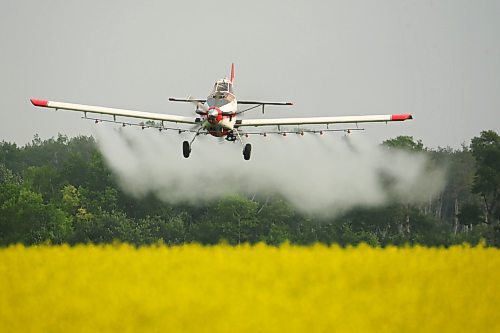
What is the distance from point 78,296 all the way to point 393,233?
89185mm

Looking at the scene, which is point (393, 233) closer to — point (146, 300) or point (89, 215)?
point (89, 215)

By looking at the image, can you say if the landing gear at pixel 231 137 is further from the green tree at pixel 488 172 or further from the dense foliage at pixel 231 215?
the green tree at pixel 488 172

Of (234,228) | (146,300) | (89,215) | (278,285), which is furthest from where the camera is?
(89,215)

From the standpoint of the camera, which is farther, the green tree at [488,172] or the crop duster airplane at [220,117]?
the green tree at [488,172]

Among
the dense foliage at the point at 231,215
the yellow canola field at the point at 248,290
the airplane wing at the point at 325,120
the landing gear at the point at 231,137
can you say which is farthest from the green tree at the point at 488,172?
the yellow canola field at the point at 248,290

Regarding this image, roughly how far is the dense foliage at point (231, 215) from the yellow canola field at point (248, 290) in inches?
2039

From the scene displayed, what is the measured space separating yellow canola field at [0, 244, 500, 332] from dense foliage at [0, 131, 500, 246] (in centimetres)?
5178

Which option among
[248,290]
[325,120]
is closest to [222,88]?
[325,120]

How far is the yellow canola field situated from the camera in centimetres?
1778

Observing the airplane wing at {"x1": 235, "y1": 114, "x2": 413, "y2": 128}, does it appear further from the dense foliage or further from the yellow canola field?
the yellow canola field

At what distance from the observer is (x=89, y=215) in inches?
5581

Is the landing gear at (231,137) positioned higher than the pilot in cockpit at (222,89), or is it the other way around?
the pilot in cockpit at (222,89)

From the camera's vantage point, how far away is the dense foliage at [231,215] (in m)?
100

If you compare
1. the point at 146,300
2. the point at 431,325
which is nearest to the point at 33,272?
the point at 146,300
